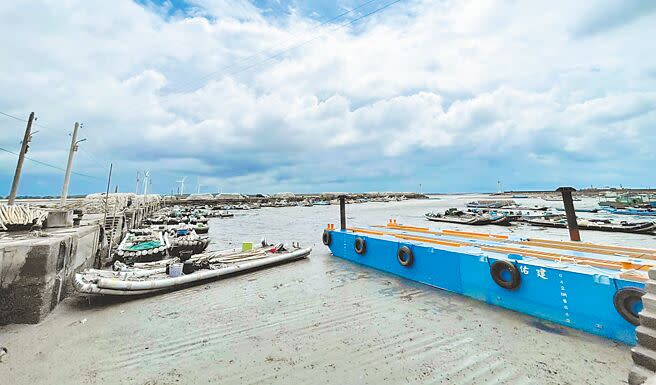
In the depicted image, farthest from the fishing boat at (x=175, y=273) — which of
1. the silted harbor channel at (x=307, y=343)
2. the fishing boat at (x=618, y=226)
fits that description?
the fishing boat at (x=618, y=226)

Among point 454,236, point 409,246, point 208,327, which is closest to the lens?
point 208,327

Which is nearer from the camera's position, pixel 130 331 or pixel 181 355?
pixel 181 355

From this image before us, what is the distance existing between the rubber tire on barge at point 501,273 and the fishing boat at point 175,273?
851 centimetres

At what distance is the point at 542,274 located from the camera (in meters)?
5.86

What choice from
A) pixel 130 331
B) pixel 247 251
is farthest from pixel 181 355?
pixel 247 251

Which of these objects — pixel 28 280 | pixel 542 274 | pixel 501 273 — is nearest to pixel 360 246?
pixel 501 273

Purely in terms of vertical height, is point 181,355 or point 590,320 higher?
point 590,320

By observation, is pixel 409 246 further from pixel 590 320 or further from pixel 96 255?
pixel 96 255

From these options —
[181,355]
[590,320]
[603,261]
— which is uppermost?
[603,261]

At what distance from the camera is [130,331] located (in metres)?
6.31

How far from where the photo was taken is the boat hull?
4.99 metres

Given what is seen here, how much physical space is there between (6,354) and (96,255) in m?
10.4

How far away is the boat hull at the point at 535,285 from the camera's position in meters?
4.99

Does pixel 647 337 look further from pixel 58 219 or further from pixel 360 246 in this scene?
pixel 58 219
